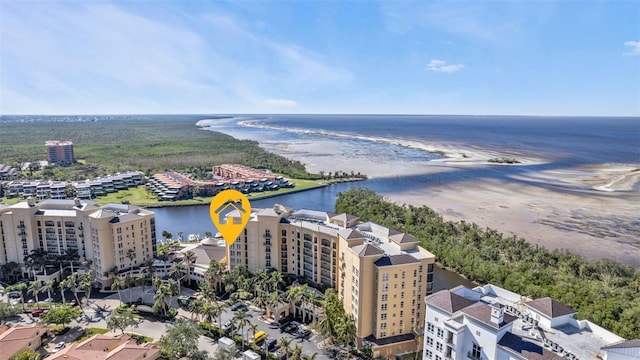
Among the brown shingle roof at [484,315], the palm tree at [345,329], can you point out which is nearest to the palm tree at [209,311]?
the palm tree at [345,329]

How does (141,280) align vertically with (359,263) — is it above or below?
below

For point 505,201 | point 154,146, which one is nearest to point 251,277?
point 505,201

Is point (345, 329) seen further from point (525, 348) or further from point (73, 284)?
point (73, 284)

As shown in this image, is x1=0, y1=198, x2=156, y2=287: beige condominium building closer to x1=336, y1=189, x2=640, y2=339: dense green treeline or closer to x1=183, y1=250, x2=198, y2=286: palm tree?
x1=183, y1=250, x2=198, y2=286: palm tree

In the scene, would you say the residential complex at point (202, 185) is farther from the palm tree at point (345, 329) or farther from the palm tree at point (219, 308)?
the palm tree at point (345, 329)

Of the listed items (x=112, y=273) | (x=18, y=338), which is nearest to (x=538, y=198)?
(x=112, y=273)

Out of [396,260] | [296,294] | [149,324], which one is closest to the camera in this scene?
[396,260]

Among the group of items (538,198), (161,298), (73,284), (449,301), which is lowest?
(538,198)
